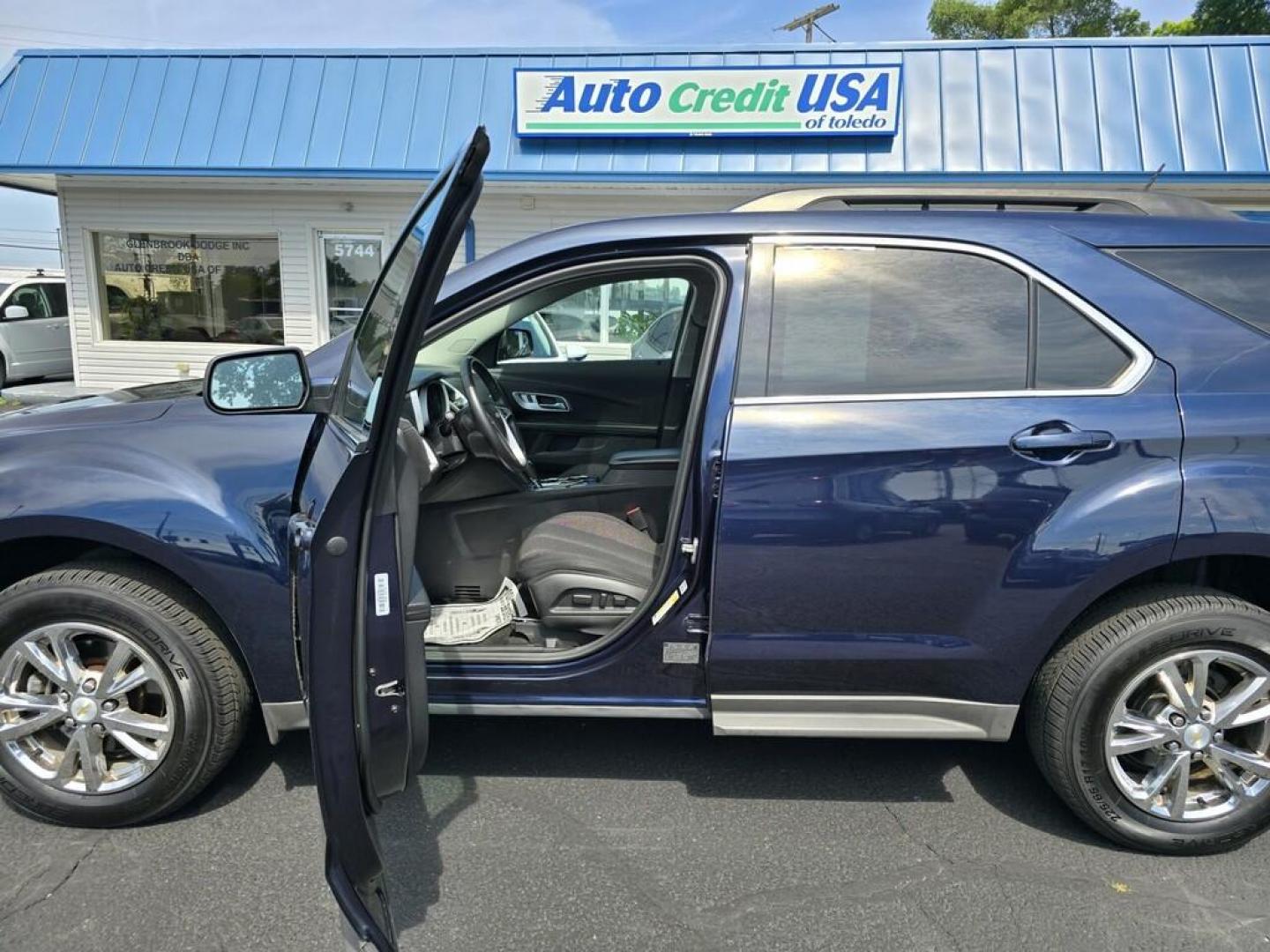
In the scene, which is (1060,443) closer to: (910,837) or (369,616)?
(910,837)

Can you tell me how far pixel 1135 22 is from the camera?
33.8 meters

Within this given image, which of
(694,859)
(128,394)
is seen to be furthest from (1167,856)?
(128,394)

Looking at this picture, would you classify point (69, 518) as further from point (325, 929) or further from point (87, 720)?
point (325, 929)

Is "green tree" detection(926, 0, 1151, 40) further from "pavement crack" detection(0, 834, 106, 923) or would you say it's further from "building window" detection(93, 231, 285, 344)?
"pavement crack" detection(0, 834, 106, 923)

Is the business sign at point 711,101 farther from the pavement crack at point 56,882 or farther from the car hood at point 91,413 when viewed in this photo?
the pavement crack at point 56,882

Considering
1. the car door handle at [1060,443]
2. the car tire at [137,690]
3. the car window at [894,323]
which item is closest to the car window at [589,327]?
the car window at [894,323]

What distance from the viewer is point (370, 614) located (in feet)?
6.06

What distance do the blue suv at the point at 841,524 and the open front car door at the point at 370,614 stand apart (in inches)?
10.3

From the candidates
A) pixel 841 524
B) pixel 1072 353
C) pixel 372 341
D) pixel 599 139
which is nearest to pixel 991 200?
pixel 1072 353

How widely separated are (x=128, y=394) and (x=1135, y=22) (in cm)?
4168

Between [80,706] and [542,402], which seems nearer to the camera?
[80,706]

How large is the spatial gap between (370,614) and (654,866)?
3.95ft

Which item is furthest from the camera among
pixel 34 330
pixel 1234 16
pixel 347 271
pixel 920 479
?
pixel 1234 16

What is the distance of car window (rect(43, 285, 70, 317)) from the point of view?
1447 centimetres
